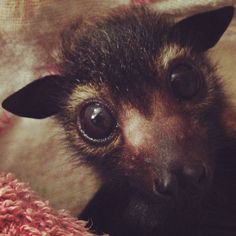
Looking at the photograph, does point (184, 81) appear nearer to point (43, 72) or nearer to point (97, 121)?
point (97, 121)

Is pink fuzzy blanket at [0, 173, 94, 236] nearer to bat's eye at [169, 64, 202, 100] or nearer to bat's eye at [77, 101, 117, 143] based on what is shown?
bat's eye at [77, 101, 117, 143]

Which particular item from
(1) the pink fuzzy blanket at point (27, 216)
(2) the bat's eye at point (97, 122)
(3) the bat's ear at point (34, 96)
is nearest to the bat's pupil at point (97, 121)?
(2) the bat's eye at point (97, 122)

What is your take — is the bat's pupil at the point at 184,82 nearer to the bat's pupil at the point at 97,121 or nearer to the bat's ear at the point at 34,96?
the bat's pupil at the point at 97,121

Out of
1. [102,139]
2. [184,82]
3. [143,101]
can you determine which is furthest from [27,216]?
[184,82]

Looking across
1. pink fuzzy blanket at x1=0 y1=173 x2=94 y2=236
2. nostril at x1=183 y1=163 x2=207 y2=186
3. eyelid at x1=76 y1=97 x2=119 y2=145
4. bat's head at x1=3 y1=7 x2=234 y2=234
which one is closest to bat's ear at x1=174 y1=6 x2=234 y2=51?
bat's head at x1=3 y1=7 x2=234 y2=234

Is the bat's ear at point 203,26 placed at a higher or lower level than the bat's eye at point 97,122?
higher

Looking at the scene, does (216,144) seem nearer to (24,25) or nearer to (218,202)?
(218,202)
